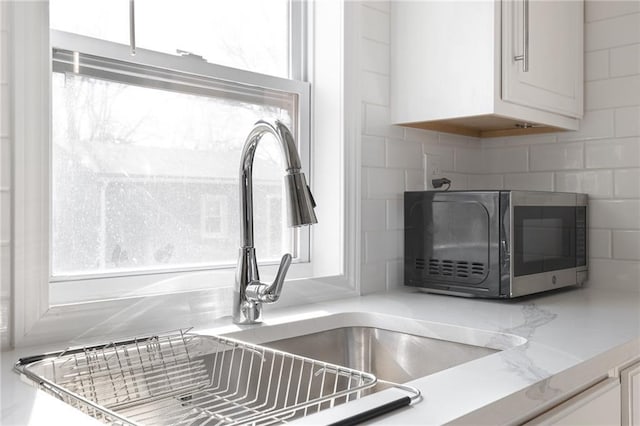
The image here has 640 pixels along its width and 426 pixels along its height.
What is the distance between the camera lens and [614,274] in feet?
6.39

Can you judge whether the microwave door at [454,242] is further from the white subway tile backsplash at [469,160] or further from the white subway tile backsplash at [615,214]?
the white subway tile backsplash at [615,214]

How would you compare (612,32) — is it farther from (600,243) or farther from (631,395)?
(631,395)

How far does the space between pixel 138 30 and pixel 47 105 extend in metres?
0.40

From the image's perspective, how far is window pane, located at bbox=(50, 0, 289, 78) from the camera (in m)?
1.37

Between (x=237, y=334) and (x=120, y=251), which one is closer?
(x=237, y=334)

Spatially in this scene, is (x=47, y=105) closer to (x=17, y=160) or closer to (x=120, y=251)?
(x=17, y=160)

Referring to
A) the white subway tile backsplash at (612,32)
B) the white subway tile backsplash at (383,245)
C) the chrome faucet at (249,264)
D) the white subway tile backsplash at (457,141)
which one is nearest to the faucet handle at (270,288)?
the chrome faucet at (249,264)

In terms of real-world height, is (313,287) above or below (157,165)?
below

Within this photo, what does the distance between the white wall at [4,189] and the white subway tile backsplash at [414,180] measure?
1209 millimetres

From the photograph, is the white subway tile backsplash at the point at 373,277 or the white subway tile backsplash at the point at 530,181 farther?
the white subway tile backsplash at the point at 530,181

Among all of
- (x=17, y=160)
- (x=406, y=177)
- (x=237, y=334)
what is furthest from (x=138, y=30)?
(x=406, y=177)

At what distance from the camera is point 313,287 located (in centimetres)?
165

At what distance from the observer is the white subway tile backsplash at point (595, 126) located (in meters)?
1.95

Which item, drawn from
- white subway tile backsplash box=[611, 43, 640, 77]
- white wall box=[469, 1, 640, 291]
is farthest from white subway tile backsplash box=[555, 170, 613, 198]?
white subway tile backsplash box=[611, 43, 640, 77]
